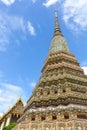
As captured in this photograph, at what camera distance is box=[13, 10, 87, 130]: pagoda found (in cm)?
2169

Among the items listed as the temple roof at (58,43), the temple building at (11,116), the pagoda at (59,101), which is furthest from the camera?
the temple building at (11,116)

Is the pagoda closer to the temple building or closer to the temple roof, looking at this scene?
the temple roof

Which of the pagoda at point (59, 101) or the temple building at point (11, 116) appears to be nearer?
the pagoda at point (59, 101)

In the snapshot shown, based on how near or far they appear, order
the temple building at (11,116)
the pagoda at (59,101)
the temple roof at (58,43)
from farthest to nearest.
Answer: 1. the temple building at (11,116)
2. the temple roof at (58,43)
3. the pagoda at (59,101)

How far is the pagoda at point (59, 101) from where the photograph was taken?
21688 millimetres

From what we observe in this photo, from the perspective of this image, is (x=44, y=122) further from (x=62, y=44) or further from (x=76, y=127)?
(x=62, y=44)

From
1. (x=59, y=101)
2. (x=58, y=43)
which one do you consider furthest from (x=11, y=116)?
(x=58, y=43)

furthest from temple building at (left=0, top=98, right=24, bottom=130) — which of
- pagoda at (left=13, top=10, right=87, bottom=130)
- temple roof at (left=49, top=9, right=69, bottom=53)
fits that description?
temple roof at (left=49, top=9, right=69, bottom=53)

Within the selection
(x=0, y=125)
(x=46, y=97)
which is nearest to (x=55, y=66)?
(x=46, y=97)

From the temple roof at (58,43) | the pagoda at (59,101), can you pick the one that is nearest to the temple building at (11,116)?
the pagoda at (59,101)

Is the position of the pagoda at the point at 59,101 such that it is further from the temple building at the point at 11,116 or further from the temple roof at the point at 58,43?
the temple building at the point at 11,116

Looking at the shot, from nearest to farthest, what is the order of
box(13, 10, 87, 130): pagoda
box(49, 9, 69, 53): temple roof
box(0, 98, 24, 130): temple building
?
box(13, 10, 87, 130): pagoda
box(49, 9, 69, 53): temple roof
box(0, 98, 24, 130): temple building

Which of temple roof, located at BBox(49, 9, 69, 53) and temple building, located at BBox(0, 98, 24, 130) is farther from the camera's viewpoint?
temple building, located at BBox(0, 98, 24, 130)

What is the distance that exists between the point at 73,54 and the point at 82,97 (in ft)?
39.6
